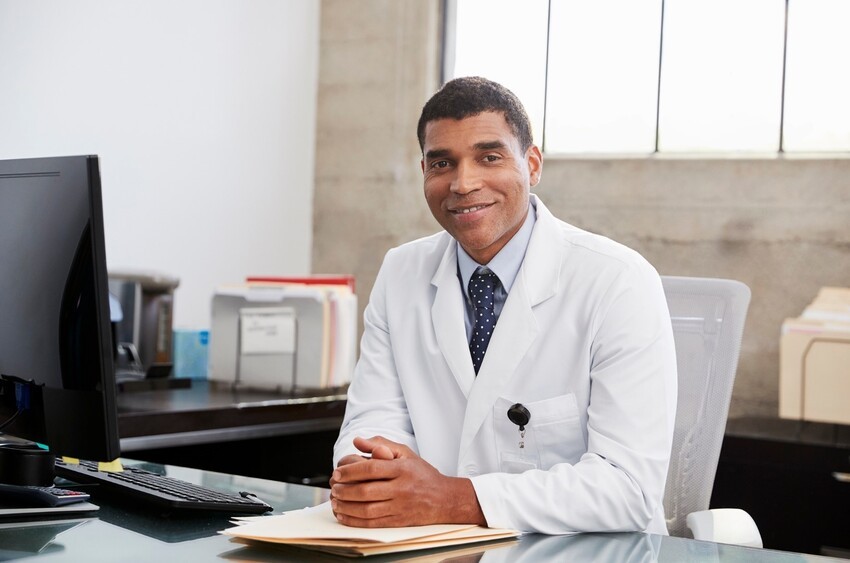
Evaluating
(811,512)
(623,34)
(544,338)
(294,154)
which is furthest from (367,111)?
(544,338)

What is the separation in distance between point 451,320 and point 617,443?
399 millimetres

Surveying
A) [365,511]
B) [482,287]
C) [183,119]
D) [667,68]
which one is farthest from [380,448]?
[667,68]

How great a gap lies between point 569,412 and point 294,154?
3378mm

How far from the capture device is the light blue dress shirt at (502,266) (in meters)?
1.78

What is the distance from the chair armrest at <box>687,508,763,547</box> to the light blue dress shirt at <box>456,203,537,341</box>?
1.57 ft

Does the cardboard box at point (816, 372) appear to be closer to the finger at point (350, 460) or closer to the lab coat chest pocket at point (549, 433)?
the lab coat chest pocket at point (549, 433)

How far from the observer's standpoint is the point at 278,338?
3445 millimetres

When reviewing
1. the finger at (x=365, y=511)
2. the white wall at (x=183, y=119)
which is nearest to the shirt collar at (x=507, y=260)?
the finger at (x=365, y=511)

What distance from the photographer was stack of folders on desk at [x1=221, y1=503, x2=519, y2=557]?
45.3 inches

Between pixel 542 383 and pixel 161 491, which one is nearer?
pixel 161 491

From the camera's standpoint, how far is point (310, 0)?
488 cm

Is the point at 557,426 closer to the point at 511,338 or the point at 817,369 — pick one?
the point at 511,338

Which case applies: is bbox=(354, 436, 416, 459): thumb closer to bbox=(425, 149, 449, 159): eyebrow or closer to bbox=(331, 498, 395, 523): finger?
bbox=(331, 498, 395, 523): finger

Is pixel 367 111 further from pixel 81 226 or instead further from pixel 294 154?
pixel 81 226
